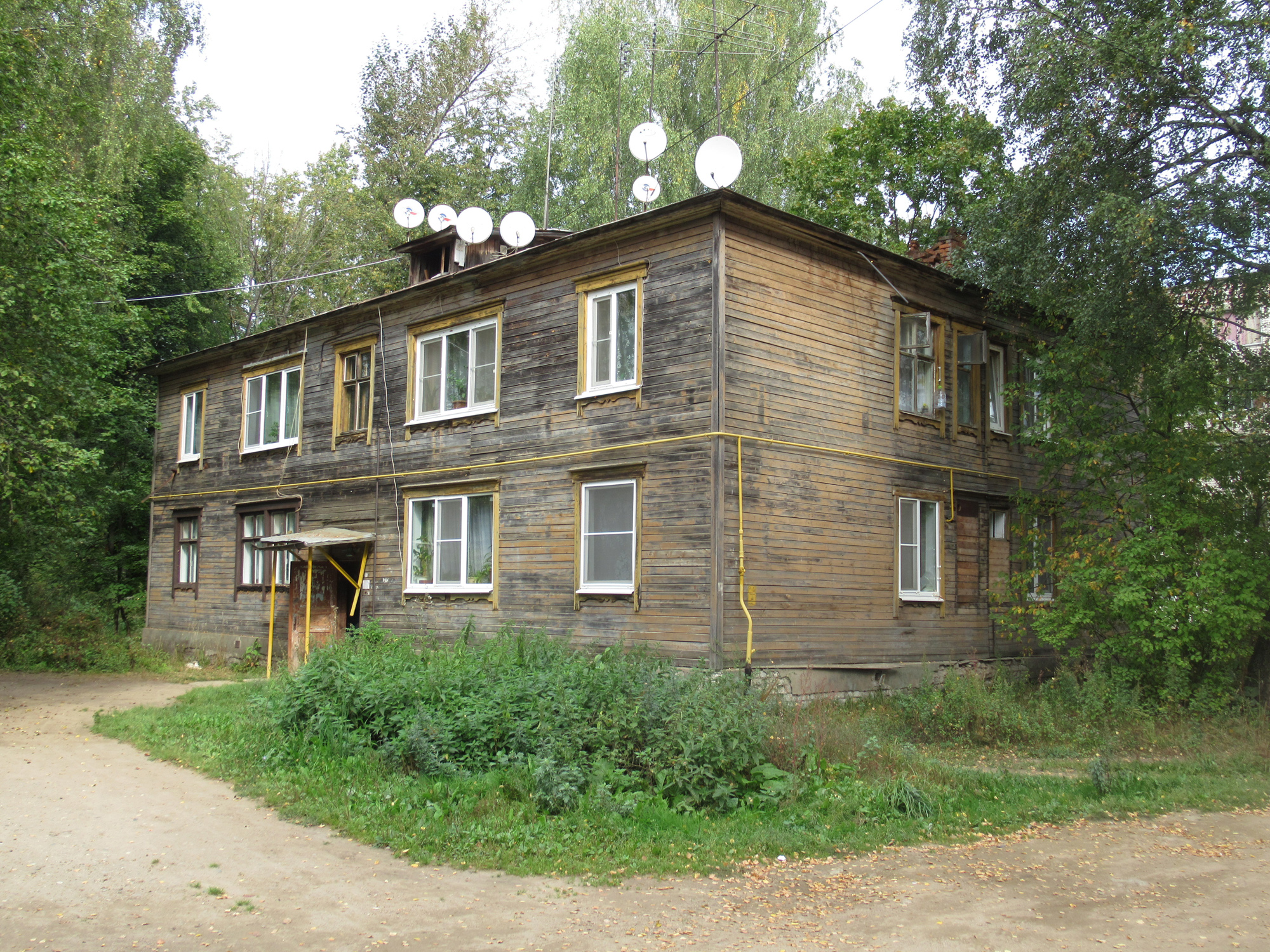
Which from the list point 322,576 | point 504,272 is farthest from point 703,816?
point 322,576

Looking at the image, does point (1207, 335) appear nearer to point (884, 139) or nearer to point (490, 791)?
point (490, 791)

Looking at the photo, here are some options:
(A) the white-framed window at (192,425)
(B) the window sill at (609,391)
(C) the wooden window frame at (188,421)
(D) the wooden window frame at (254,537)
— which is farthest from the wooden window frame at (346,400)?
(A) the white-framed window at (192,425)

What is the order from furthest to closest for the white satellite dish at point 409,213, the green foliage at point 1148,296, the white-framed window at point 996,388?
the white satellite dish at point 409,213
the white-framed window at point 996,388
the green foliage at point 1148,296

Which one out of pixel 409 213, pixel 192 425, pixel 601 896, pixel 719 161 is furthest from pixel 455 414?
pixel 601 896

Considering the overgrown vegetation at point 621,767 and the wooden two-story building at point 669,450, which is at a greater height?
the wooden two-story building at point 669,450

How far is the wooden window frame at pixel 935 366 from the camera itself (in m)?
16.7

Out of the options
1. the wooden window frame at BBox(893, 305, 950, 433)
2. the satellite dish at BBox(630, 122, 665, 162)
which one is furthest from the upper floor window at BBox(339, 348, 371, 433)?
the wooden window frame at BBox(893, 305, 950, 433)

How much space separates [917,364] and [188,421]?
58.8 feet

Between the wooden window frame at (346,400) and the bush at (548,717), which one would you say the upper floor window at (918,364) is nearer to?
the bush at (548,717)

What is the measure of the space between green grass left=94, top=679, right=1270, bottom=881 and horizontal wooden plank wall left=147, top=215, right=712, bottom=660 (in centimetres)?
322

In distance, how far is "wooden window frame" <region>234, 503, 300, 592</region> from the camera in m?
21.4

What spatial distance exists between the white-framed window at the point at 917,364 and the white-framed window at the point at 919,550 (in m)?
A: 1.61

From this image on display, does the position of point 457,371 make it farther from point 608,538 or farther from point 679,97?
point 679,97

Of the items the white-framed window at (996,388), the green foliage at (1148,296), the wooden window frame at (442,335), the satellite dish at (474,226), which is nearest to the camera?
the green foliage at (1148,296)
